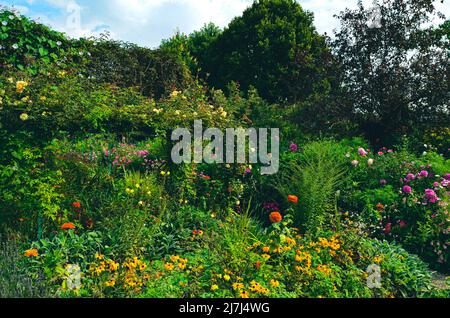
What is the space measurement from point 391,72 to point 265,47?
790cm

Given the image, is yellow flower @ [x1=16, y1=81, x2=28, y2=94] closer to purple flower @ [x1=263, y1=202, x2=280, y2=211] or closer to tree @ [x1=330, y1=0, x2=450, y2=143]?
purple flower @ [x1=263, y1=202, x2=280, y2=211]

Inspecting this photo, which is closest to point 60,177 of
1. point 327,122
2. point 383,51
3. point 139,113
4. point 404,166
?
point 139,113

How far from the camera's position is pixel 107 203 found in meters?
5.97

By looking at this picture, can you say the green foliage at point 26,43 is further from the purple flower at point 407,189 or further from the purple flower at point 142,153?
the purple flower at point 407,189

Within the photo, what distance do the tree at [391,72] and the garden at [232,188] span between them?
31 mm

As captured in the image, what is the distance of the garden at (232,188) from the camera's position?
4.45 m

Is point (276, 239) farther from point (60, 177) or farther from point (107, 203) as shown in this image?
point (60, 177)

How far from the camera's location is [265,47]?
18.0m

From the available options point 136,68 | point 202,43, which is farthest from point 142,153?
point 202,43

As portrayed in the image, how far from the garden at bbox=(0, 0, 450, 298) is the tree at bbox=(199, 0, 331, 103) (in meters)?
6.17

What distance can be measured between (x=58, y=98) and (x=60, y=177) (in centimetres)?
96

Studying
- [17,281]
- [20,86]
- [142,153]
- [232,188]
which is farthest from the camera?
[142,153]

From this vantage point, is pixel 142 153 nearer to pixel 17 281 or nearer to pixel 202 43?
pixel 17 281
